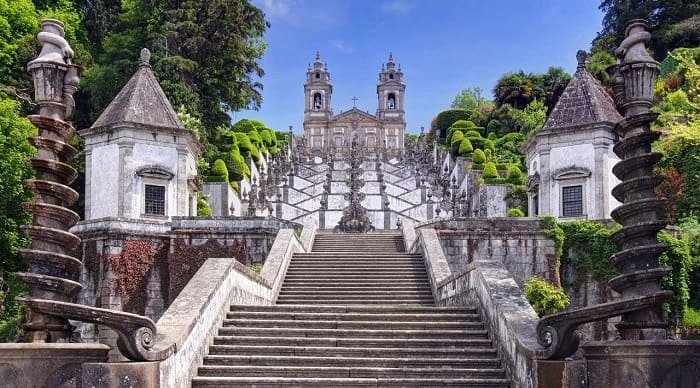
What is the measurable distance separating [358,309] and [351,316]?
1.24 feet

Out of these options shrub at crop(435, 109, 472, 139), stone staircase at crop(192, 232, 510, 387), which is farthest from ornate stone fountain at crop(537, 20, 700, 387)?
shrub at crop(435, 109, 472, 139)

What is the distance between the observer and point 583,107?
26.5 metres

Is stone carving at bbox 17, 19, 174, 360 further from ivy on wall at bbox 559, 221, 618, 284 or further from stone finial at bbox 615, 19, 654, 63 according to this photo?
ivy on wall at bbox 559, 221, 618, 284

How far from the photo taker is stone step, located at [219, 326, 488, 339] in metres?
12.0

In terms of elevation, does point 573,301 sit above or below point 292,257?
below

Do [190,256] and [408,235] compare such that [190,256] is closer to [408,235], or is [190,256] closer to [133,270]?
[133,270]

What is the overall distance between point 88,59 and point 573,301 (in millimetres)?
25172

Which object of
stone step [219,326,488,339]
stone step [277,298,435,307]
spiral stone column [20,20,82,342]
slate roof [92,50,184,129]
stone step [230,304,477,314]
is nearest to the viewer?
spiral stone column [20,20,82,342]

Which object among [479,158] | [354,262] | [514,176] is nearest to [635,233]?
[354,262]

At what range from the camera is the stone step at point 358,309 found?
12969 millimetres

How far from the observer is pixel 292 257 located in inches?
765

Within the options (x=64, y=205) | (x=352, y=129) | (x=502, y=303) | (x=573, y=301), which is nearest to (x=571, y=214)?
(x=573, y=301)

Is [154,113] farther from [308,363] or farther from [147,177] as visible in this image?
[308,363]

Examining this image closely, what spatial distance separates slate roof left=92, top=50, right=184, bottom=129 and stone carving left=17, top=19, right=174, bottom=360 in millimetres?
16500
